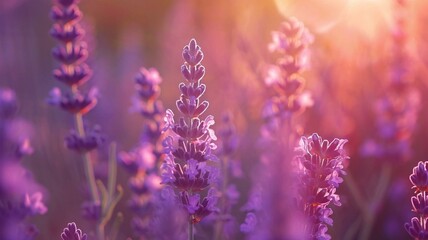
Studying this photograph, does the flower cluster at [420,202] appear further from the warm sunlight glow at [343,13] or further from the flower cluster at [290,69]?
the warm sunlight glow at [343,13]

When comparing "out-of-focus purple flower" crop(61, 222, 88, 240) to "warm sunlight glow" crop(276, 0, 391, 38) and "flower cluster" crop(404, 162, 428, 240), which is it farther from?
"warm sunlight glow" crop(276, 0, 391, 38)

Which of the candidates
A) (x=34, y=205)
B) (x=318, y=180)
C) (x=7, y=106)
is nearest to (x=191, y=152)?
(x=318, y=180)

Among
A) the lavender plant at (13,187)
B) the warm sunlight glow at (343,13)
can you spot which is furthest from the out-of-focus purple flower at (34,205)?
the warm sunlight glow at (343,13)

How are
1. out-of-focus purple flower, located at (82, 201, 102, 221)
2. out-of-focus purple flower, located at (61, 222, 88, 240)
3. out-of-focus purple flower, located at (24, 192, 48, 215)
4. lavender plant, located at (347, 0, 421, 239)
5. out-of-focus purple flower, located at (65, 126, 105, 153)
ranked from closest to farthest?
out-of-focus purple flower, located at (61, 222, 88, 240)
out-of-focus purple flower, located at (24, 192, 48, 215)
out-of-focus purple flower, located at (82, 201, 102, 221)
out-of-focus purple flower, located at (65, 126, 105, 153)
lavender plant, located at (347, 0, 421, 239)

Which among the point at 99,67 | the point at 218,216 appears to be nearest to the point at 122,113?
the point at 99,67

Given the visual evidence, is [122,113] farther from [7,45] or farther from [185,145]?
[185,145]

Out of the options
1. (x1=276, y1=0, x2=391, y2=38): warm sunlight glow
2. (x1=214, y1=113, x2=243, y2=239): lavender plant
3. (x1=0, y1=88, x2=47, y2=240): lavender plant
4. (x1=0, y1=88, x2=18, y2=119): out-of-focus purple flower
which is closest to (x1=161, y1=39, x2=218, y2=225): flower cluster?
(x1=0, y1=88, x2=47, y2=240): lavender plant

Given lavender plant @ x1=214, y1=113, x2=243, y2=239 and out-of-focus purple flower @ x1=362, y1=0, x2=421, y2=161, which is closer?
lavender plant @ x1=214, y1=113, x2=243, y2=239

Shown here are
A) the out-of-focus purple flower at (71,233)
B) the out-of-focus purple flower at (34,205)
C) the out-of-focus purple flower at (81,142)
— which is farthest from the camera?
the out-of-focus purple flower at (81,142)

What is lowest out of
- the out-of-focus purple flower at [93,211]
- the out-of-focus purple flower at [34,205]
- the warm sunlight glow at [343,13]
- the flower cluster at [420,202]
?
the flower cluster at [420,202]
